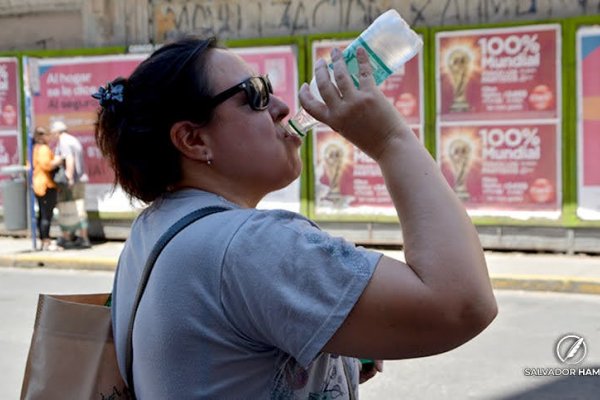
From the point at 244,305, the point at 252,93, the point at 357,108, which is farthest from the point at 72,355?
the point at 357,108

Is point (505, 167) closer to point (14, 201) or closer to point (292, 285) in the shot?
point (14, 201)

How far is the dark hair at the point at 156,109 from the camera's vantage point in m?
1.66

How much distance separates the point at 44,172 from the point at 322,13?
4475 millimetres

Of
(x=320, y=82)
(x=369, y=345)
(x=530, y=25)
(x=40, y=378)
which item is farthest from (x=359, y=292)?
(x=530, y=25)

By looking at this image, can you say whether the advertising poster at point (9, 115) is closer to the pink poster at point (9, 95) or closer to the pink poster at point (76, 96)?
the pink poster at point (9, 95)

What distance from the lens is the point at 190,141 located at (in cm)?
168

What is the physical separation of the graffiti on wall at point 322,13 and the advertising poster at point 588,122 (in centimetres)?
42

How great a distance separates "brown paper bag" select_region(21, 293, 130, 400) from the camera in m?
1.67

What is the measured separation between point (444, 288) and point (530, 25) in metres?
9.76

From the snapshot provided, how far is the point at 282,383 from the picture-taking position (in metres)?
1.55

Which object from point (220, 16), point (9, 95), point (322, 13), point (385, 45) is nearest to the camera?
point (385, 45)

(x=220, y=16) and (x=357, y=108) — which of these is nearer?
(x=357, y=108)

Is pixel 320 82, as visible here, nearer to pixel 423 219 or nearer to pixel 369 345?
pixel 423 219

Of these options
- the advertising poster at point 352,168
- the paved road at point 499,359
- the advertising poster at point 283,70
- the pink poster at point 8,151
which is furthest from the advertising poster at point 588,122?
the pink poster at point 8,151
